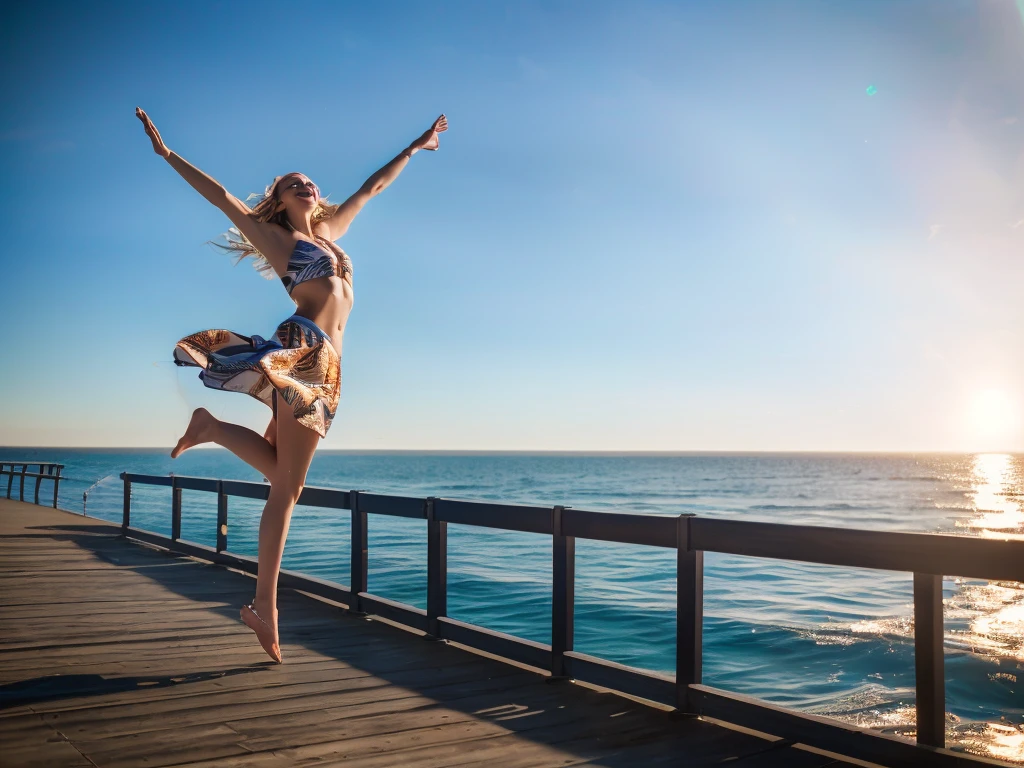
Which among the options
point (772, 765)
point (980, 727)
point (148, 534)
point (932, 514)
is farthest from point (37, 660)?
point (932, 514)

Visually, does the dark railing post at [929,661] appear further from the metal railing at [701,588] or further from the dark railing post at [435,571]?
the dark railing post at [435,571]

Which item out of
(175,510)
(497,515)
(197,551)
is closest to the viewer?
(497,515)

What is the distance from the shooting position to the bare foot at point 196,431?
318 cm

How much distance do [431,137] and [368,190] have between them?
1.54ft

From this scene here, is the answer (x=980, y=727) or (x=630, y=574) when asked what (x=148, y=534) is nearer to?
(x=980, y=727)

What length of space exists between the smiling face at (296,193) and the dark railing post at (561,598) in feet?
5.44

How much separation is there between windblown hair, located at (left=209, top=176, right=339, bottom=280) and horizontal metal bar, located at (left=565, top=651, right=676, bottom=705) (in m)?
2.08

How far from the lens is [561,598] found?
346cm

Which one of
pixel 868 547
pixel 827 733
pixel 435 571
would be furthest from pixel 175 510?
pixel 868 547

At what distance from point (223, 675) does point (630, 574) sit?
1348 cm

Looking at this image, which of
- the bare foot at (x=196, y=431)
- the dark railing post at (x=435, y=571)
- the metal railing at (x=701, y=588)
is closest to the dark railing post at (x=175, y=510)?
the metal railing at (x=701, y=588)

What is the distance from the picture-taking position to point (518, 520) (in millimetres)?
3738

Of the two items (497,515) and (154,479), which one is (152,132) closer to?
(497,515)

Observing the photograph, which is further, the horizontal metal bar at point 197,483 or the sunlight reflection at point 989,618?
the sunlight reflection at point 989,618
